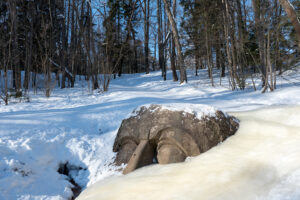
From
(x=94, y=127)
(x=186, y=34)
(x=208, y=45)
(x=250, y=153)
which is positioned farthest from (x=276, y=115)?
(x=186, y=34)

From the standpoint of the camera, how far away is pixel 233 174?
1.93m

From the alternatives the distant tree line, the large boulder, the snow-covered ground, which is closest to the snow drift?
the large boulder

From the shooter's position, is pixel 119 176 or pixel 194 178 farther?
pixel 119 176

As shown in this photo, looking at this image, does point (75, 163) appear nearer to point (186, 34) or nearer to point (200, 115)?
point (200, 115)

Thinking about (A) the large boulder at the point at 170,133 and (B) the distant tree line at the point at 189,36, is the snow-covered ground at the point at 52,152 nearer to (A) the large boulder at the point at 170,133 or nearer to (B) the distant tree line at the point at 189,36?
(A) the large boulder at the point at 170,133

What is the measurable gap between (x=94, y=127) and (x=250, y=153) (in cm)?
287

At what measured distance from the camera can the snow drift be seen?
1695mm

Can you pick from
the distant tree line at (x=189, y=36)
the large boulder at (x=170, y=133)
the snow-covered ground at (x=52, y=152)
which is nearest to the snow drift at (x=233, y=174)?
the large boulder at (x=170, y=133)

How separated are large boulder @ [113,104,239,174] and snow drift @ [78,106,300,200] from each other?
143 millimetres

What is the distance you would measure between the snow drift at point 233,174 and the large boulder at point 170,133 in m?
0.14

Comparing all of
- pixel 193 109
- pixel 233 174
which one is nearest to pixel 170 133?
pixel 193 109

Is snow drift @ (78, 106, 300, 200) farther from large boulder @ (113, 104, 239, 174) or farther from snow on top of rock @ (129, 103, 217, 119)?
snow on top of rock @ (129, 103, 217, 119)

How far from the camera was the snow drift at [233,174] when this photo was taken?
170cm

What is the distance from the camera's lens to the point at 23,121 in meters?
3.57
